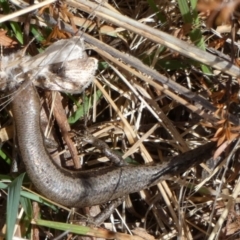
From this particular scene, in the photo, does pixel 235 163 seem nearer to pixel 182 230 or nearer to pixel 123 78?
pixel 182 230

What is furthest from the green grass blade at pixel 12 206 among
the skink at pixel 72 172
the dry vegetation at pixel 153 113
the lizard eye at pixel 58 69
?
the lizard eye at pixel 58 69

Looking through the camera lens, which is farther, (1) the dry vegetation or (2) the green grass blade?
(1) the dry vegetation

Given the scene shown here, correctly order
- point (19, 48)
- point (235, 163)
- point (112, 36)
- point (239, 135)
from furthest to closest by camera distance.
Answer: point (235, 163) → point (112, 36) → point (19, 48) → point (239, 135)

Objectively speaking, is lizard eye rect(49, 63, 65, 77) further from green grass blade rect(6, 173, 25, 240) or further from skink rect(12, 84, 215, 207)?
green grass blade rect(6, 173, 25, 240)

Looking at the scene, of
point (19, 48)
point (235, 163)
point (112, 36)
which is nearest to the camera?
point (19, 48)

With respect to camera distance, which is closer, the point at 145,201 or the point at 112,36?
the point at 112,36

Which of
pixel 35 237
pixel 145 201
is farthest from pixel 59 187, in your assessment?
pixel 145 201

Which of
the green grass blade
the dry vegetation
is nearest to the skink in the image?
the dry vegetation

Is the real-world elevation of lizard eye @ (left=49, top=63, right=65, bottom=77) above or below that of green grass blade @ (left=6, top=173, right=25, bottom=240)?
above
